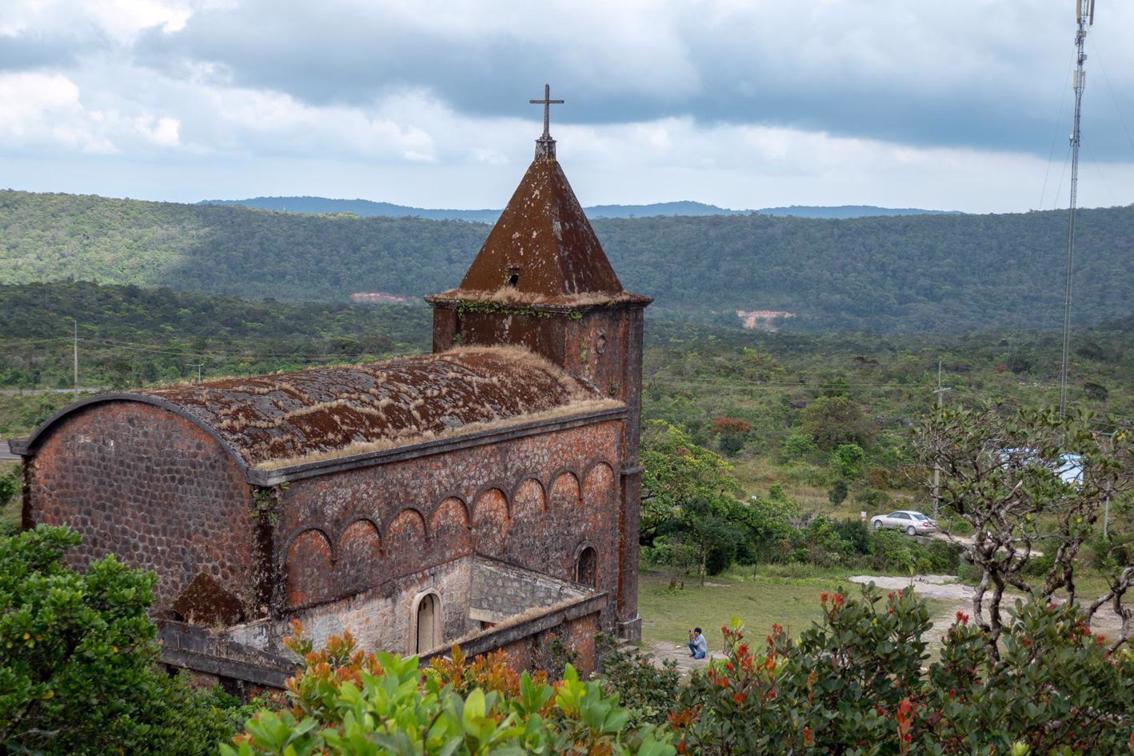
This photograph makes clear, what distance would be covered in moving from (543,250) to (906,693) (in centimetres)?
1316

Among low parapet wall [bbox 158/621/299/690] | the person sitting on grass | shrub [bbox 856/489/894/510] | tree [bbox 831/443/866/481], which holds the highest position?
low parapet wall [bbox 158/621/299/690]

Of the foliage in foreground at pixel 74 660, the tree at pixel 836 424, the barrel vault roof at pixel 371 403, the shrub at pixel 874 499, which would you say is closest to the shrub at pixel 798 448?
the tree at pixel 836 424

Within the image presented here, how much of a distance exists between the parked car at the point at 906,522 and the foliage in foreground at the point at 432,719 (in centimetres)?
2848

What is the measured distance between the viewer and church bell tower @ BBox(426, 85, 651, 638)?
66.2 feet

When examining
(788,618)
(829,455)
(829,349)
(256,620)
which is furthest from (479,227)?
(256,620)

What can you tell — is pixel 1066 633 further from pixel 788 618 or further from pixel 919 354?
pixel 919 354

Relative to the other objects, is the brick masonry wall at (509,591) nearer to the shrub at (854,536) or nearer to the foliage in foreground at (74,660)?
the foliage in foreground at (74,660)

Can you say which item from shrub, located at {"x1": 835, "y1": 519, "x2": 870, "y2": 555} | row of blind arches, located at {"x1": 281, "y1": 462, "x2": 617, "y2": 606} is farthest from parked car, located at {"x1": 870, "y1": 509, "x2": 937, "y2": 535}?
row of blind arches, located at {"x1": 281, "y1": 462, "x2": 617, "y2": 606}

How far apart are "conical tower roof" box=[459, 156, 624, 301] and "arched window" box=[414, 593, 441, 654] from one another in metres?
5.69

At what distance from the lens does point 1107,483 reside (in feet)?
43.9

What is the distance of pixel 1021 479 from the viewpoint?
13484 mm

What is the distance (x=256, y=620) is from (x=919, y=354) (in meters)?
60.7

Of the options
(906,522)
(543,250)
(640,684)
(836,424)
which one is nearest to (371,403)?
(640,684)

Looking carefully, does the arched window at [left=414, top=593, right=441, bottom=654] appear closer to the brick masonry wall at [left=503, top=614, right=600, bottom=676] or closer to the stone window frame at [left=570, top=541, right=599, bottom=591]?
the brick masonry wall at [left=503, top=614, right=600, bottom=676]
